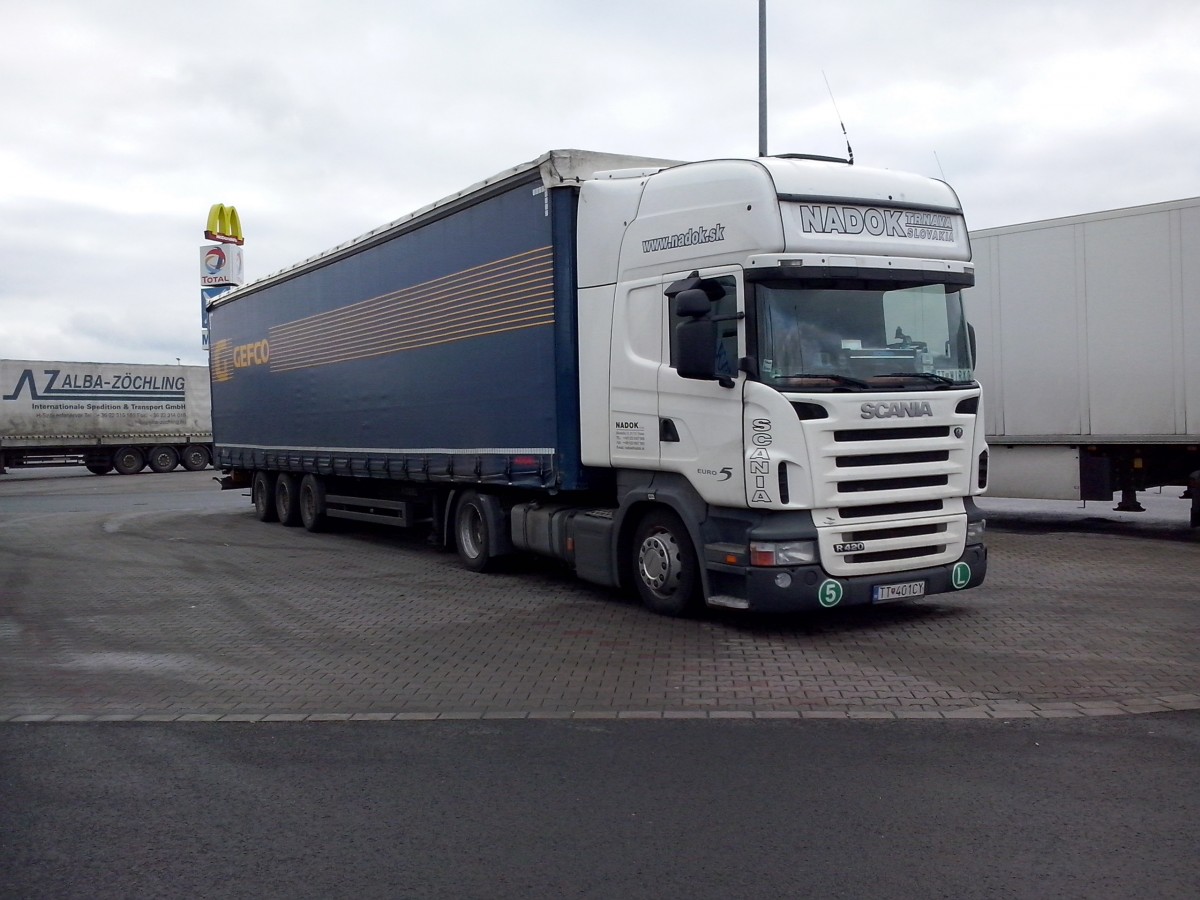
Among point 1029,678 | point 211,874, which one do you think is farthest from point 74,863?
point 1029,678

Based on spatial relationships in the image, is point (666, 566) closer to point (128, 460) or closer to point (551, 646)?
point (551, 646)

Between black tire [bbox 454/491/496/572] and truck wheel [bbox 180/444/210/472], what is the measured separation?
33.1m

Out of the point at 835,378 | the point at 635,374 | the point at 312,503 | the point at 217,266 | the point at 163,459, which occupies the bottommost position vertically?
the point at 312,503

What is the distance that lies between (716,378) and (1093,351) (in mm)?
7136

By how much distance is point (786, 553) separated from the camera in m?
8.30

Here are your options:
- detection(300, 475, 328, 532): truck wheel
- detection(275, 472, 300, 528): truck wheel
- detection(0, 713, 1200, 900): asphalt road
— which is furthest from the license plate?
detection(275, 472, 300, 528): truck wheel

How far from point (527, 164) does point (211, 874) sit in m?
7.68

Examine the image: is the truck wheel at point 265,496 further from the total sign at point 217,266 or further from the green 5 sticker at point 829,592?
the total sign at point 217,266

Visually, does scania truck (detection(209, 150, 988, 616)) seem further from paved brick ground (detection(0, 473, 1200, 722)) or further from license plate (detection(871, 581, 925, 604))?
paved brick ground (detection(0, 473, 1200, 722))

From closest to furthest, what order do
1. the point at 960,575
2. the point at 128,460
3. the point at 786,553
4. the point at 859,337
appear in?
1. the point at 786,553
2. the point at 859,337
3. the point at 960,575
4. the point at 128,460

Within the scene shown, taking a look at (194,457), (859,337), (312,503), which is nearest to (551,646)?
(859,337)

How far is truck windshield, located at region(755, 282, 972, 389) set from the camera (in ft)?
27.7

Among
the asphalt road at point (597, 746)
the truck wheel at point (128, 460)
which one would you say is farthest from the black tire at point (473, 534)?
the truck wheel at point (128, 460)

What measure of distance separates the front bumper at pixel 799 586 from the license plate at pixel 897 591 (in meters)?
0.02
